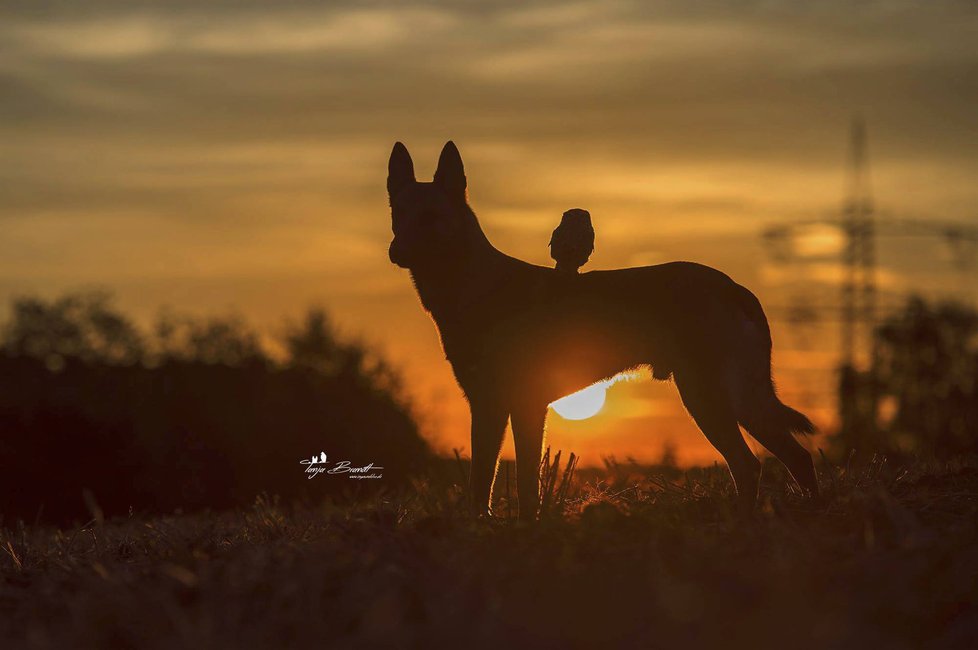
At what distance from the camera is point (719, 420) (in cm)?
880

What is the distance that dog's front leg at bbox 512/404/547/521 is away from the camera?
8.30 metres

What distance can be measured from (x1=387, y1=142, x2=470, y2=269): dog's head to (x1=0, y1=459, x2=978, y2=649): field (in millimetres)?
2054

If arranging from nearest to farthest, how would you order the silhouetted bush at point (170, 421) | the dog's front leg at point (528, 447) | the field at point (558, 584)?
the field at point (558, 584) → the dog's front leg at point (528, 447) → the silhouetted bush at point (170, 421)

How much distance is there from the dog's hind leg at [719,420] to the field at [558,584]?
2.73 ft

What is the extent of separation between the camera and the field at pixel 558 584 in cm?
405

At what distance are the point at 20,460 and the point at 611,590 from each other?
99.1 feet

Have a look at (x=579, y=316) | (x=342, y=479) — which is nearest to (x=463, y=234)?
(x=579, y=316)

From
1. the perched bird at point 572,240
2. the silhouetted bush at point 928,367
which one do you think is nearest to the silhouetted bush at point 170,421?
the perched bird at point 572,240

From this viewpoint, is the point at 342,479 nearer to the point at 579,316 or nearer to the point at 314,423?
the point at 314,423

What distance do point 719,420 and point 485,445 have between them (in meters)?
1.69

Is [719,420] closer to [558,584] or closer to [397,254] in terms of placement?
[397,254]

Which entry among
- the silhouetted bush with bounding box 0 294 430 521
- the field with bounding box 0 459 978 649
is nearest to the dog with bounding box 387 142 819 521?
the field with bounding box 0 459 978 649

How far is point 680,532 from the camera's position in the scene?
245 inches

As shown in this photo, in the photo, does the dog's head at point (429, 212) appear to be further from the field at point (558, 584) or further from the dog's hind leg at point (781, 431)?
the dog's hind leg at point (781, 431)
